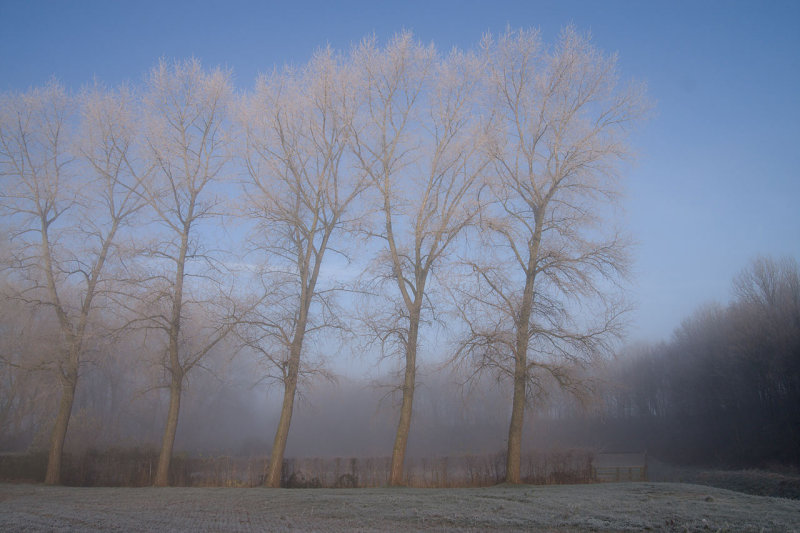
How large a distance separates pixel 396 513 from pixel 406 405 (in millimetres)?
8037

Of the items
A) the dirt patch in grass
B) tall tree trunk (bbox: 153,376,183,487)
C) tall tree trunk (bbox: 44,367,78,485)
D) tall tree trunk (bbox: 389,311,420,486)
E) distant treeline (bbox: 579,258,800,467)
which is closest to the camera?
tall tree trunk (bbox: 389,311,420,486)

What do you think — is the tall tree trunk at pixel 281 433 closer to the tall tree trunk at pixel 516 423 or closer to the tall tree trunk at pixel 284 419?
the tall tree trunk at pixel 284 419

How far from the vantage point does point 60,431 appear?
2014cm

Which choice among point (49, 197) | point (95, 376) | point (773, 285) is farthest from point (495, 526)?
point (773, 285)

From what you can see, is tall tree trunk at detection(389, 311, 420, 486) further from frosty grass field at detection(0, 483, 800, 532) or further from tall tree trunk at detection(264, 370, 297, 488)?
frosty grass field at detection(0, 483, 800, 532)

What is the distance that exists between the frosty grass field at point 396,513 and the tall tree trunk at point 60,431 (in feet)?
24.1

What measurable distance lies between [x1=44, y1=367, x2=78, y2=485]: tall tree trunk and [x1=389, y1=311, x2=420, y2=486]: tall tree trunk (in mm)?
13235

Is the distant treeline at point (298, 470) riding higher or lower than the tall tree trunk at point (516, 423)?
lower

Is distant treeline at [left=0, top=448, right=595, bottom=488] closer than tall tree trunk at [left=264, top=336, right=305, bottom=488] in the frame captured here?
No

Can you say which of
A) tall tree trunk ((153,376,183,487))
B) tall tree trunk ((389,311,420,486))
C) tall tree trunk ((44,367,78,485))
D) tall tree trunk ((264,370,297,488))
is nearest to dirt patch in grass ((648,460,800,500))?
tall tree trunk ((389,311,420,486))

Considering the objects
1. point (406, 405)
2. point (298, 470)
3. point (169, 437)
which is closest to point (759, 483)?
point (406, 405)

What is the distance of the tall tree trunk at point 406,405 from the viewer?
18.1 metres

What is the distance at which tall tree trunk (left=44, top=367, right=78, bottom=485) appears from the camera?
19.7m

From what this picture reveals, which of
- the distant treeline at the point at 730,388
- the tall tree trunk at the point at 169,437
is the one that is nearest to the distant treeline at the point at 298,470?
the tall tree trunk at the point at 169,437
